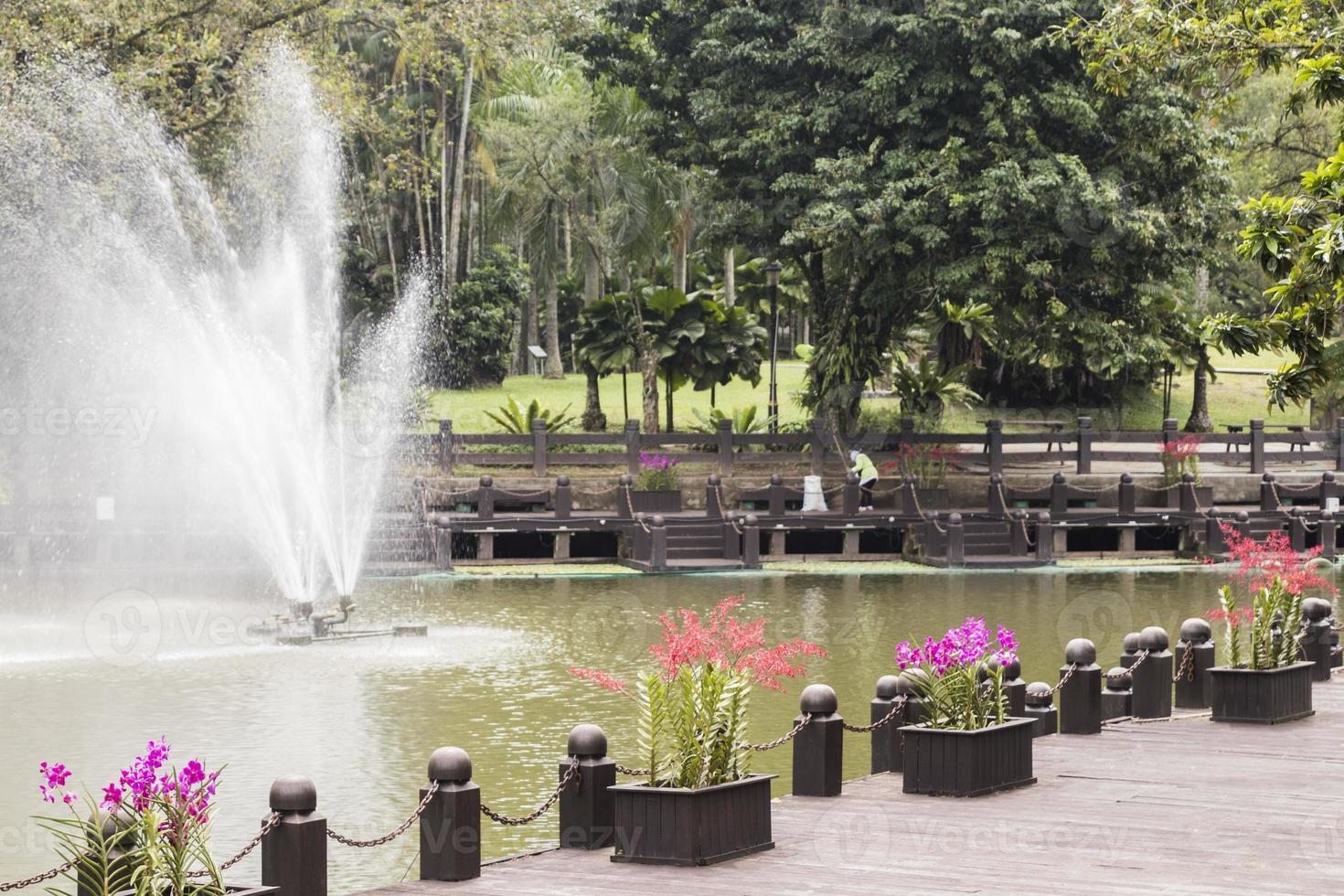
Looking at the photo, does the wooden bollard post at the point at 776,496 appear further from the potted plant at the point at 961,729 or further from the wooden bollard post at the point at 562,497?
the potted plant at the point at 961,729

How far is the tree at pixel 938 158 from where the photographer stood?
3312cm

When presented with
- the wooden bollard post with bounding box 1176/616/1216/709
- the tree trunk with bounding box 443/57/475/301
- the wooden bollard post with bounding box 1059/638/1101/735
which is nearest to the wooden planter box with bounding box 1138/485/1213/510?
the wooden bollard post with bounding box 1176/616/1216/709

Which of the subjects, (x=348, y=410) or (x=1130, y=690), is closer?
(x=1130, y=690)

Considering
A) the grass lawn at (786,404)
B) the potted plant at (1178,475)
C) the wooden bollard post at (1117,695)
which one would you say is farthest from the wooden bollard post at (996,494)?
the wooden bollard post at (1117,695)

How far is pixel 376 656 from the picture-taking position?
20500mm

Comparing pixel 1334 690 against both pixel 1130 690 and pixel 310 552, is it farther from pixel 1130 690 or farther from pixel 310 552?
pixel 310 552

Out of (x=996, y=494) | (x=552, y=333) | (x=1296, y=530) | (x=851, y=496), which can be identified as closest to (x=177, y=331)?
(x=851, y=496)

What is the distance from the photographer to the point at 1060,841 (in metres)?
9.55

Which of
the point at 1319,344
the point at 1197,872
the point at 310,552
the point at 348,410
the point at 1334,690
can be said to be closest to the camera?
the point at 1197,872

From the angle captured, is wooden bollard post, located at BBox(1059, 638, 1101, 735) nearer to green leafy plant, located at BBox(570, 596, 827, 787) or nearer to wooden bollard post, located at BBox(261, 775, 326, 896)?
green leafy plant, located at BBox(570, 596, 827, 787)

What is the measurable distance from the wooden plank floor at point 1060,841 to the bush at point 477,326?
42.1m

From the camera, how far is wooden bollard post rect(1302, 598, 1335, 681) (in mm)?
17547

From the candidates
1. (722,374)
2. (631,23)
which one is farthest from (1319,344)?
(722,374)

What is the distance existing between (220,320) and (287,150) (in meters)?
7.02
